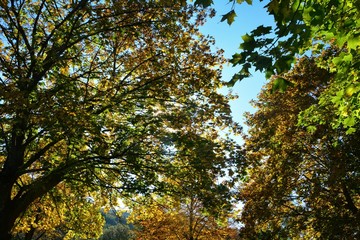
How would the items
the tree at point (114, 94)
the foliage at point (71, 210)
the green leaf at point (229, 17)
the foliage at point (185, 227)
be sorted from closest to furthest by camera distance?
the green leaf at point (229, 17)
the tree at point (114, 94)
the foliage at point (71, 210)
the foliage at point (185, 227)

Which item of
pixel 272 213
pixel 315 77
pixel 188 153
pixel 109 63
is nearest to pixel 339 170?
pixel 272 213

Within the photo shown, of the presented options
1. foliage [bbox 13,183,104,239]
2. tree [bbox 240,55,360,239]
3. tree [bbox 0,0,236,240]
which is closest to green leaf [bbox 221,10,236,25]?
tree [bbox 0,0,236,240]

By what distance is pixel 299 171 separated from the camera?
1488cm

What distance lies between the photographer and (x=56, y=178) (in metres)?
9.43

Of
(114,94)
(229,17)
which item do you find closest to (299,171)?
(114,94)

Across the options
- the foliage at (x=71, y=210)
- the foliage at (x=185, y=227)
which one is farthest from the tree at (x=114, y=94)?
the foliage at (x=185, y=227)

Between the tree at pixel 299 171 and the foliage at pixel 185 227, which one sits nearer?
the tree at pixel 299 171

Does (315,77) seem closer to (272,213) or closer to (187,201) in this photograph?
(272,213)

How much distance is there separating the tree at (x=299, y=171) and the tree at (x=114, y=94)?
4.30 meters

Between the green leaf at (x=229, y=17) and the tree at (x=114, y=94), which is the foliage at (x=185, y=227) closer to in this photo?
the tree at (x=114, y=94)

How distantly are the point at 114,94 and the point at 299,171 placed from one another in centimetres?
1009

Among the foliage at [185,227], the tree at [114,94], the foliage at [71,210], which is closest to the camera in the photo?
the tree at [114,94]

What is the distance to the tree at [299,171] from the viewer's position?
1236 centimetres

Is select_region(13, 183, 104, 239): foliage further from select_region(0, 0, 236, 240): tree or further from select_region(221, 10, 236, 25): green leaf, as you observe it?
select_region(221, 10, 236, 25): green leaf
